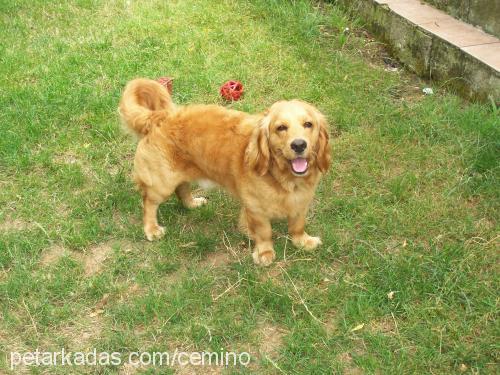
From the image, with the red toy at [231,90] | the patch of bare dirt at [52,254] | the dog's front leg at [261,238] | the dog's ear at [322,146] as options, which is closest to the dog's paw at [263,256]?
the dog's front leg at [261,238]

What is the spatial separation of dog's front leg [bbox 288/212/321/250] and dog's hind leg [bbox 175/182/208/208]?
2.53 ft

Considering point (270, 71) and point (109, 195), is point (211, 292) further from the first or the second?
point (270, 71)

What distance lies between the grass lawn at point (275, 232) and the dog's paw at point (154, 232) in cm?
7

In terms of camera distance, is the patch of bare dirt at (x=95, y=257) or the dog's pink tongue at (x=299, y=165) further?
the patch of bare dirt at (x=95, y=257)

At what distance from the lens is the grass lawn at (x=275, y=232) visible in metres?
2.73

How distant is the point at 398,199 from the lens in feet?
11.9

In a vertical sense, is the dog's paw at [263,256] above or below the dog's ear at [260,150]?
below

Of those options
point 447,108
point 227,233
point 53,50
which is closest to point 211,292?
point 227,233

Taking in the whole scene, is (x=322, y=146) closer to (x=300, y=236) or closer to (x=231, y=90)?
(x=300, y=236)

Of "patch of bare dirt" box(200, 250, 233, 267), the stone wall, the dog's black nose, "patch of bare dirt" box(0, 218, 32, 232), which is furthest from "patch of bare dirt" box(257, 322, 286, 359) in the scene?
the stone wall

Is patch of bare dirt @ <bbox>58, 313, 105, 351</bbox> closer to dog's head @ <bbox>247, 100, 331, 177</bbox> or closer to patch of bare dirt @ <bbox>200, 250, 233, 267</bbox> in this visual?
patch of bare dirt @ <bbox>200, 250, 233, 267</bbox>

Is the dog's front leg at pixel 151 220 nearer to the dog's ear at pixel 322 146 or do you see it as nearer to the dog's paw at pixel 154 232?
the dog's paw at pixel 154 232

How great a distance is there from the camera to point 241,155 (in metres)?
3.11

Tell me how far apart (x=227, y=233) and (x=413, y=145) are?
5.46ft
